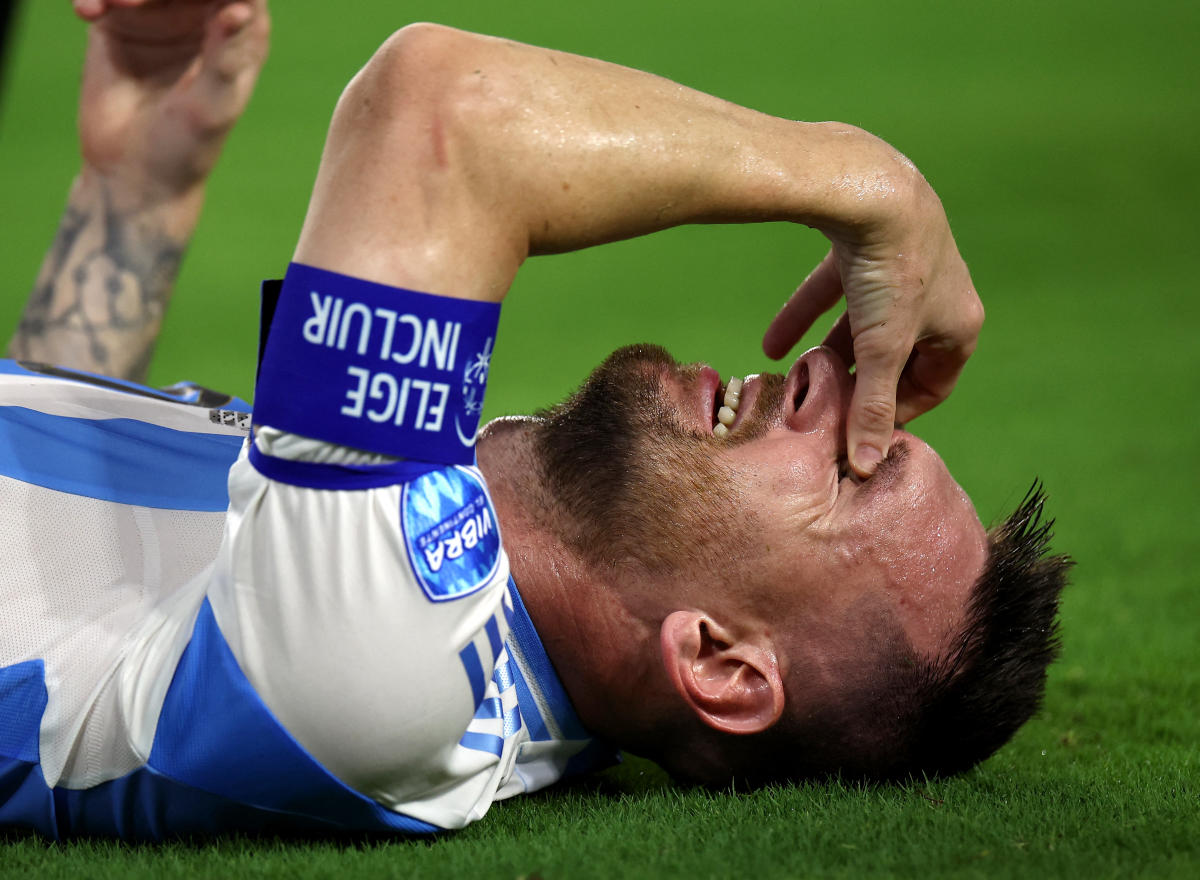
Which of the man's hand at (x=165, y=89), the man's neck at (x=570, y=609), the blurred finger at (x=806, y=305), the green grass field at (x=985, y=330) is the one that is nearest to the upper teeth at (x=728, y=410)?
the blurred finger at (x=806, y=305)

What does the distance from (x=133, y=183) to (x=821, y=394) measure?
50.7 inches

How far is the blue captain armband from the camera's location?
47.7 inches

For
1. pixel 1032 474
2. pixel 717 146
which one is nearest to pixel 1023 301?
pixel 1032 474

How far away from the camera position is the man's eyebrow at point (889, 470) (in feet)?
A: 5.33

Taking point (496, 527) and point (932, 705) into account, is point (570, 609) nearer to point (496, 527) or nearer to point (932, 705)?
point (496, 527)

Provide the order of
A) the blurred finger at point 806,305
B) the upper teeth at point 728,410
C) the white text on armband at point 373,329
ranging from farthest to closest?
the blurred finger at point 806,305 → the upper teeth at point 728,410 → the white text on armband at point 373,329

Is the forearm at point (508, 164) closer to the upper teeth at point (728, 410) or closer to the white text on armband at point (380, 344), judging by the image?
the white text on armband at point (380, 344)

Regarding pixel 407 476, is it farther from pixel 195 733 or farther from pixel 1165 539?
pixel 1165 539

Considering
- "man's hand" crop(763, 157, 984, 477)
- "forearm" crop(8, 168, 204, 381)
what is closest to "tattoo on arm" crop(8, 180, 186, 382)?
"forearm" crop(8, 168, 204, 381)

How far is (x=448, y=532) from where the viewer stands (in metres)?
1.27

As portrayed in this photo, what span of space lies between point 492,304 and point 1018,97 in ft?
28.4

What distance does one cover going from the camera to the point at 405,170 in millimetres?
1243

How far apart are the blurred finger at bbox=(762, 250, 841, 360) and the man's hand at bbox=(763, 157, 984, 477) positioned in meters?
0.15

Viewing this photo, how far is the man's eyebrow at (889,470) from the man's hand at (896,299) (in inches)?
0.6
